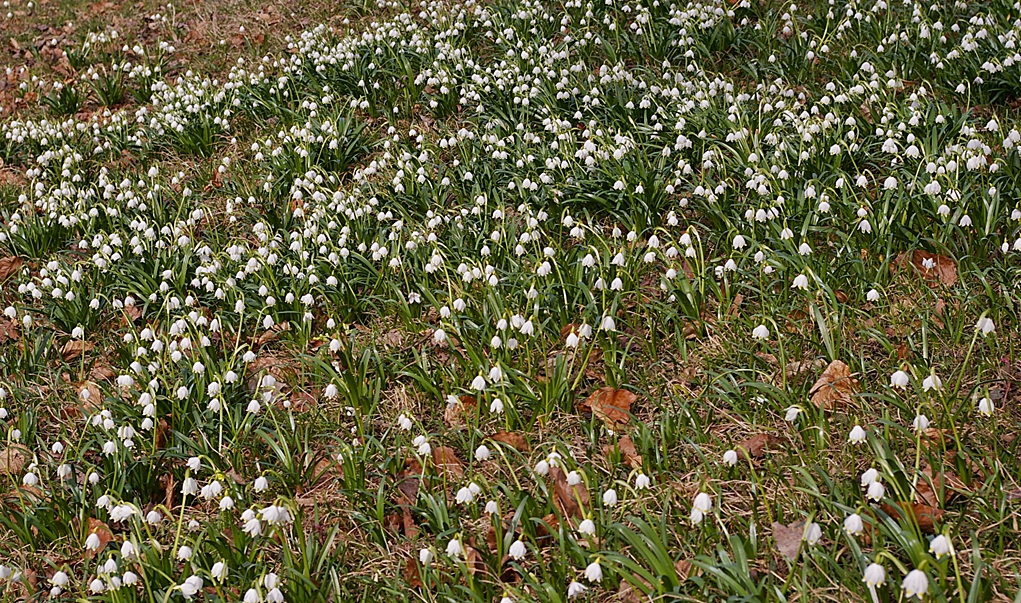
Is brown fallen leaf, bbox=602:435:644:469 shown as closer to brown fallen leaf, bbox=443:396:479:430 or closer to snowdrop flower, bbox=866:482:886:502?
A: brown fallen leaf, bbox=443:396:479:430

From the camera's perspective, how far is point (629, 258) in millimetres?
3836

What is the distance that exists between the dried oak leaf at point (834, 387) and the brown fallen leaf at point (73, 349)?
10.8 feet

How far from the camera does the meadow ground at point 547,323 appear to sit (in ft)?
8.52

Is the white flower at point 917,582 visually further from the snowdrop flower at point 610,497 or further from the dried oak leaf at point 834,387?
the dried oak leaf at point 834,387

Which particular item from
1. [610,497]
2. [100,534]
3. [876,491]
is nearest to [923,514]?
[876,491]

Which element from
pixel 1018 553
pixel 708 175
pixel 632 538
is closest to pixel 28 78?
pixel 708 175

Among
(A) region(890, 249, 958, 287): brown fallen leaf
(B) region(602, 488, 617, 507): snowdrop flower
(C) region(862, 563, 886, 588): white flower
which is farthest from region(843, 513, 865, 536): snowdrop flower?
(A) region(890, 249, 958, 287): brown fallen leaf

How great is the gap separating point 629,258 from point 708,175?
0.78 meters

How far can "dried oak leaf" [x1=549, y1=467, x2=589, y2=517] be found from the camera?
2809 millimetres

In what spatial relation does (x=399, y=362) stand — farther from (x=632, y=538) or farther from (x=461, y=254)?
(x=632, y=538)

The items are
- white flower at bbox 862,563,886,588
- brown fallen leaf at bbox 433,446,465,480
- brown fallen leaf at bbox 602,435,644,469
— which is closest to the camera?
white flower at bbox 862,563,886,588

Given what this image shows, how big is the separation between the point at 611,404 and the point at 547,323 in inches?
18.7

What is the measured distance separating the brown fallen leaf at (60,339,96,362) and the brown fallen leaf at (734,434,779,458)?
3.10 meters

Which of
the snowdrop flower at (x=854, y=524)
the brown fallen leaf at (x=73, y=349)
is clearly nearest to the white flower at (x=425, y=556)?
the snowdrop flower at (x=854, y=524)
